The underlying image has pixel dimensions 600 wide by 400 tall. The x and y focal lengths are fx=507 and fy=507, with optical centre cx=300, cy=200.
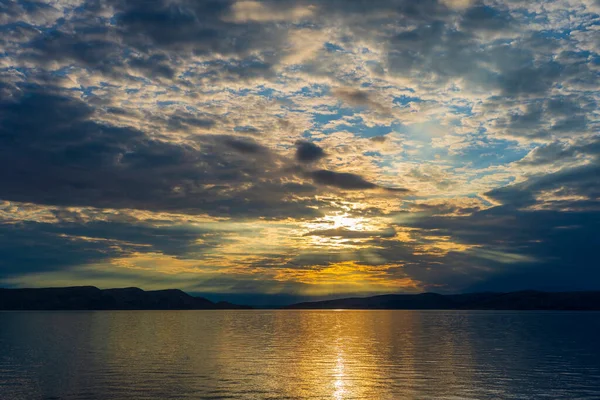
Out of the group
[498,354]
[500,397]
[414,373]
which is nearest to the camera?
[500,397]

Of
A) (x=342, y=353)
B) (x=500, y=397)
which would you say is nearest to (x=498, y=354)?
(x=342, y=353)

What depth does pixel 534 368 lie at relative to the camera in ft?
243

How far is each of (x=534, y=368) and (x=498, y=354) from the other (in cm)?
1928

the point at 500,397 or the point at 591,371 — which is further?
the point at 591,371

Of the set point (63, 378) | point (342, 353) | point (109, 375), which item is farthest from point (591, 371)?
point (63, 378)

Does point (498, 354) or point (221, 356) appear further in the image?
point (498, 354)

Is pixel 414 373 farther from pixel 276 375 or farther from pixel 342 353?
pixel 342 353

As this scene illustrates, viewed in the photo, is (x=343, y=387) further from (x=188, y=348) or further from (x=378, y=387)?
(x=188, y=348)

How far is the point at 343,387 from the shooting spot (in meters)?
58.7

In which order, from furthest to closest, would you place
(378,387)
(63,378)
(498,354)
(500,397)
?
(498,354) < (63,378) < (378,387) < (500,397)

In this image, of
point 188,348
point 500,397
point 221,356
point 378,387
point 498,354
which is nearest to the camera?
point 500,397

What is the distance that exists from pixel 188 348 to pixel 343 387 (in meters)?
50.7

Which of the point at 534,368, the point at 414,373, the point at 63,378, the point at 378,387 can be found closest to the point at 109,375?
the point at 63,378

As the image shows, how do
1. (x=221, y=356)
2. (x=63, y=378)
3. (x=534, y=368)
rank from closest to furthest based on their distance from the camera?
1. (x=63, y=378)
2. (x=534, y=368)
3. (x=221, y=356)
